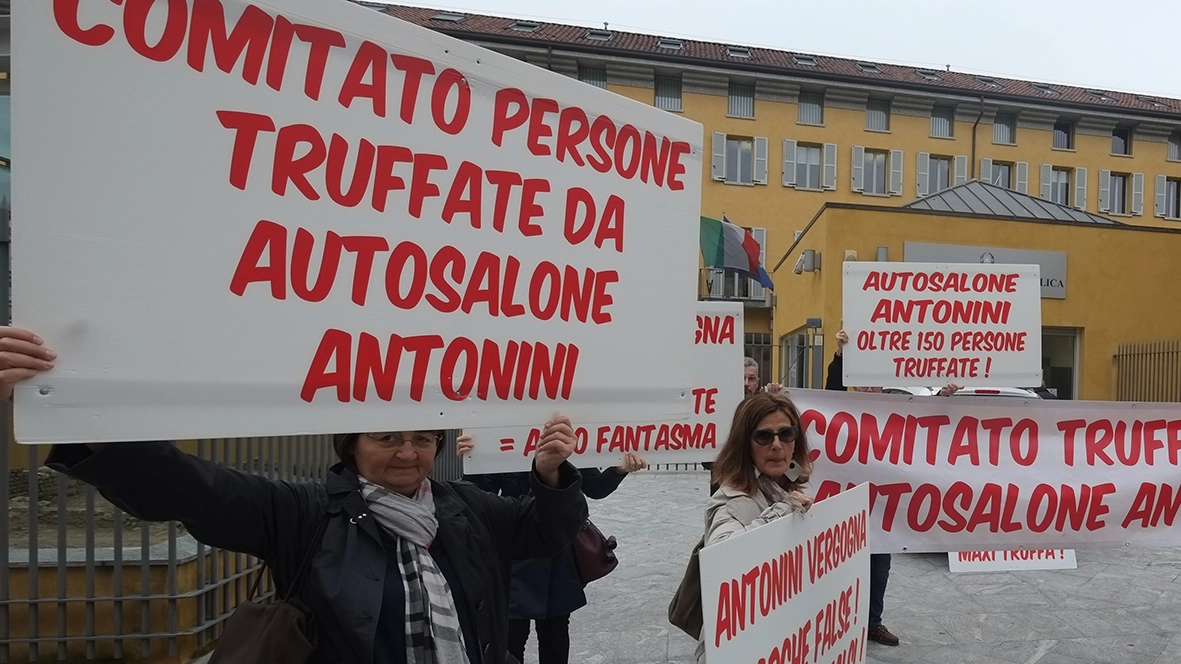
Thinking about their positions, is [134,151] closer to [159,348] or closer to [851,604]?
[159,348]

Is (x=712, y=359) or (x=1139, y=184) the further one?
(x=1139, y=184)

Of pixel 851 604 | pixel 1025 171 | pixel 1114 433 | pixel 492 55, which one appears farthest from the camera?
pixel 1025 171

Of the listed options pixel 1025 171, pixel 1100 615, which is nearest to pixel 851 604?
pixel 1100 615

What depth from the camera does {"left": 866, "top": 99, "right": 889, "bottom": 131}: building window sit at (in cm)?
3148

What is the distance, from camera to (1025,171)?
32.2 metres

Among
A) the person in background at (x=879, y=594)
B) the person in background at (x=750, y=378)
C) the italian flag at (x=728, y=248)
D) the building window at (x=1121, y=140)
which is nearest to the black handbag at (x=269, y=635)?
the person in background at (x=879, y=594)

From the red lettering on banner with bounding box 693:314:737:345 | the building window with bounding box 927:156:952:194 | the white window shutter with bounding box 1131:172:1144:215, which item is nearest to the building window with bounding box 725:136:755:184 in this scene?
the building window with bounding box 927:156:952:194

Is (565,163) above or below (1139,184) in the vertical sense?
below

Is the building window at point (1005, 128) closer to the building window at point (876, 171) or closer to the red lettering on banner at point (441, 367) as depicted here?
the building window at point (876, 171)

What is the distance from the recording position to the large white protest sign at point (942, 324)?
5414 millimetres

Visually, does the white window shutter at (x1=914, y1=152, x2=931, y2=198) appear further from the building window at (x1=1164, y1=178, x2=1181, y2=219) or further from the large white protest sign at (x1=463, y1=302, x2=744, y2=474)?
the large white protest sign at (x1=463, y1=302, x2=744, y2=474)

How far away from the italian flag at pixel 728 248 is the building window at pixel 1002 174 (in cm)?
2689

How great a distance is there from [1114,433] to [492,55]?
13.3 feet

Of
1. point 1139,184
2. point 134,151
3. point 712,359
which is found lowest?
point 712,359
